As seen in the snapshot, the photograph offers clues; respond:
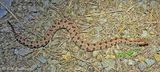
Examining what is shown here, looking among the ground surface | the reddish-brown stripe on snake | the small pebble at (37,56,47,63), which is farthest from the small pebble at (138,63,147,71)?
the small pebble at (37,56,47,63)

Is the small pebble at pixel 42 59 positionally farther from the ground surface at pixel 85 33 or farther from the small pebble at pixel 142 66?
the small pebble at pixel 142 66

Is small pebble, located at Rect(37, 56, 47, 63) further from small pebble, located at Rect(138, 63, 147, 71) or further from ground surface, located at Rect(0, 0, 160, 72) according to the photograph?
small pebble, located at Rect(138, 63, 147, 71)

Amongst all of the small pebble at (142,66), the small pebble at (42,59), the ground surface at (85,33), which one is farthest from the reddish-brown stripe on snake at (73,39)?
the small pebble at (142,66)

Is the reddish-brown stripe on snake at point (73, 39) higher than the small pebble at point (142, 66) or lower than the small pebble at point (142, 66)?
higher

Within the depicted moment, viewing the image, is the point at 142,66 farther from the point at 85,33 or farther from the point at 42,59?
the point at 42,59

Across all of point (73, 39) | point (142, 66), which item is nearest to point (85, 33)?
point (73, 39)

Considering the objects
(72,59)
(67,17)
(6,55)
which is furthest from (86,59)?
(6,55)
